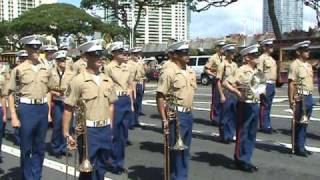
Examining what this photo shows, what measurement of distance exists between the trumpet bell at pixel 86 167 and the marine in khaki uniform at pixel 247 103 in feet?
10.4

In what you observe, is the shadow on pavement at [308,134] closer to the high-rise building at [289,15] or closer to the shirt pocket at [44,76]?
the shirt pocket at [44,76]

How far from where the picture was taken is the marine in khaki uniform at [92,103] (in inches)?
244

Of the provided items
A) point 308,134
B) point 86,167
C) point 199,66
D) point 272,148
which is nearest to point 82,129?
point 86,167

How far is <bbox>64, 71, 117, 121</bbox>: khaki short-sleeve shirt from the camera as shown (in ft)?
20.3

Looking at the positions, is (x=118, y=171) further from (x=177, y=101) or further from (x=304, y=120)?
(x=304, y=120)

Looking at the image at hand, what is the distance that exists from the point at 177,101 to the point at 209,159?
2621 millimetres

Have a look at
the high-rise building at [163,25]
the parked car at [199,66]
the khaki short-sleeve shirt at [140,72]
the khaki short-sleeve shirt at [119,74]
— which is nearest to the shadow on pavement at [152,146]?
the khaki short-sleeve shirt at [119,74]

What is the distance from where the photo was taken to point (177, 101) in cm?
723

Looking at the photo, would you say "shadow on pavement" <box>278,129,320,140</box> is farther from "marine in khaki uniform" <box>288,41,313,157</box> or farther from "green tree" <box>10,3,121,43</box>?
"green tree" <box>10,3,121,43</box>

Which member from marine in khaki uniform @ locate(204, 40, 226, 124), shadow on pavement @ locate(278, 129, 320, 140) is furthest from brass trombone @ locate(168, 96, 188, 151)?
shadow on pavement @ locate(278, 129, 320, 140)

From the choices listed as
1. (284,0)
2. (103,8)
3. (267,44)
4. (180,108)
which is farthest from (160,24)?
(180,108)

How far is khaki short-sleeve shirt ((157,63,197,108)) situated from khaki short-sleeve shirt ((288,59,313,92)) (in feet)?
10.0

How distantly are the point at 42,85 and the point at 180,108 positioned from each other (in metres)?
1.91

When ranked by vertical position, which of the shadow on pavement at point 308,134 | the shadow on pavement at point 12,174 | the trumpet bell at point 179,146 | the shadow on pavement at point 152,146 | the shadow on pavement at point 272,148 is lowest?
the shadow on pavement at point 12,174
